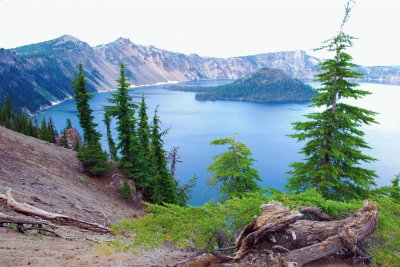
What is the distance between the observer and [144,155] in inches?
1121

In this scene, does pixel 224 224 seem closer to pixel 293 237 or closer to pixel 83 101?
pixel 293 237

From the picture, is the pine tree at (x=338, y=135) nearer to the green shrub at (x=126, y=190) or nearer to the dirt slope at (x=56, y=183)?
the dirt slope at (x=56, y=183)

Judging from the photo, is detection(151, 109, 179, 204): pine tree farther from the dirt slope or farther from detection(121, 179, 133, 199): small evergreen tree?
the dirt slope

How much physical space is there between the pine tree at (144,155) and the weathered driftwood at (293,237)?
19.8 metres

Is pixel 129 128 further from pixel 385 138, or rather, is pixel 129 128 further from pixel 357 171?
pixel 385 138

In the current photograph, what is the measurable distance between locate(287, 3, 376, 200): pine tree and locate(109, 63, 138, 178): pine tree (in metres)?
17.2

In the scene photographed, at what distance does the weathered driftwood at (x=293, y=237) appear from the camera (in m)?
7.07

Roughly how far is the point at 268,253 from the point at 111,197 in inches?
773

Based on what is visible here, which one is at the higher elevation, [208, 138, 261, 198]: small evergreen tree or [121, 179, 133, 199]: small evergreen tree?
[208, 138, 261, 198]: small evergreen tree

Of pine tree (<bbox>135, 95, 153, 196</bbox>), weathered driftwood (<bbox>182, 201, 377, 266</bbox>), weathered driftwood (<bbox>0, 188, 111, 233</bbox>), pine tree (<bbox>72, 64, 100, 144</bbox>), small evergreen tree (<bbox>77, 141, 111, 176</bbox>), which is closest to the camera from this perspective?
weathered driftwood (<bbox>182, 201, 377, 266</bbox>)

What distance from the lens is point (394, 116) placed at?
112312 mm

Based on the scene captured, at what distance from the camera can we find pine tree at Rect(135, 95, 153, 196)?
26.9 metres

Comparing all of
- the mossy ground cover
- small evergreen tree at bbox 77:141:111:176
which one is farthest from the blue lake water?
the mossy ground cover

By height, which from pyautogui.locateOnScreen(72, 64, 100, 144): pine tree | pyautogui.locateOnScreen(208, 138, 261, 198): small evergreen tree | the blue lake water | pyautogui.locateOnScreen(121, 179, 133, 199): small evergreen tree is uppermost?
pyautogui.locateOnScreen(72, 64, 100, 144): pine tree
